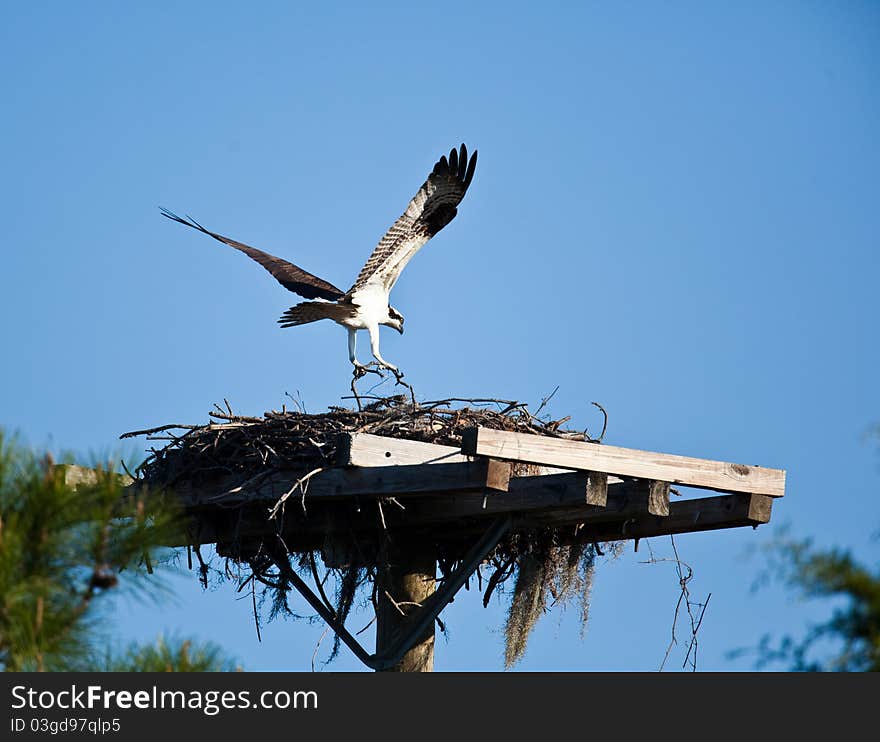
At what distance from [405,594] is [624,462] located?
1700mm

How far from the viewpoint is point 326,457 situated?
622cm

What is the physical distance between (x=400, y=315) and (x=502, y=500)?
3785 mm

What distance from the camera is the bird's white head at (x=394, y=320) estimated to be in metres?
9.55

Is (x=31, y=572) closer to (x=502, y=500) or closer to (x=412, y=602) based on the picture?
(x=502, y=500)

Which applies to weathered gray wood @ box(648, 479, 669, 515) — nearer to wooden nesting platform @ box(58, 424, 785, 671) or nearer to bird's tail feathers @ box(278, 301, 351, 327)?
wooden nesting platform @ box(58, 424, 785, 671)

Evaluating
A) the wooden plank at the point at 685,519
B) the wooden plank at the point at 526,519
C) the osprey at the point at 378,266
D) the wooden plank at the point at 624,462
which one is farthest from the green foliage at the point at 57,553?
the osprey at the point at 378,266

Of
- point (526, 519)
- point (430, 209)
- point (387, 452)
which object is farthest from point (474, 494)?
point (430, 209)

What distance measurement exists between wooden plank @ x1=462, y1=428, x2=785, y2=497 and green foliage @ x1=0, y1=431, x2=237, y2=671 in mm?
2608

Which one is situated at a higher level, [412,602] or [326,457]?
[326,457]

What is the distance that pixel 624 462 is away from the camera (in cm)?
565

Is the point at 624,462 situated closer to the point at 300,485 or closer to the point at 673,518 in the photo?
the point at 673,518
